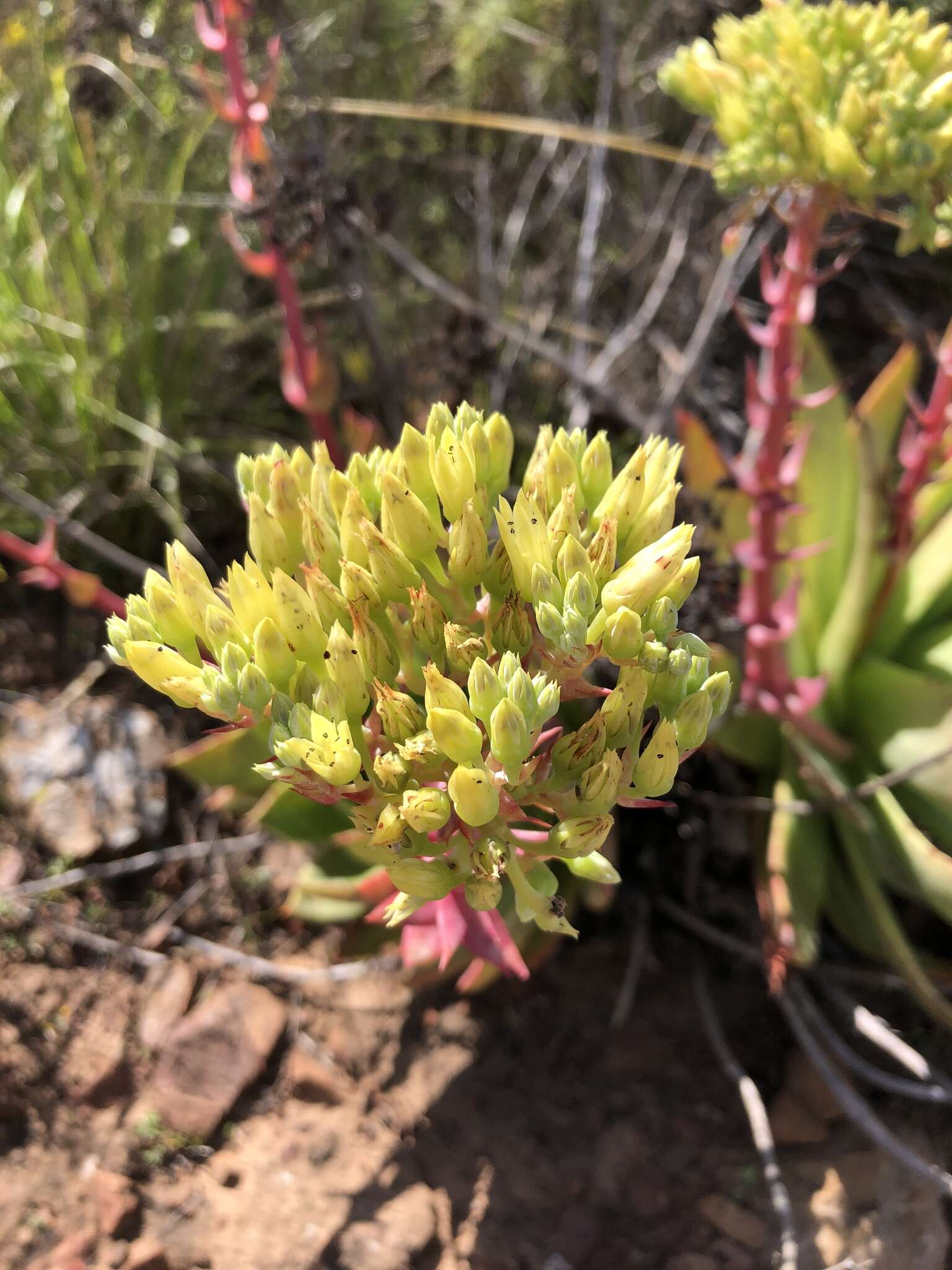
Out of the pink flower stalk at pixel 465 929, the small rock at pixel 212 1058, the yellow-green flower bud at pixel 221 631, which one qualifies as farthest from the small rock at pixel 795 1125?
the yellow-green flower bud at pixel 221 631

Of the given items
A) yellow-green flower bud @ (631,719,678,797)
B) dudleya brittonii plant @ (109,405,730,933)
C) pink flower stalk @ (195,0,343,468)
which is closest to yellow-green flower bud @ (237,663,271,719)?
dudleya brittonii plant @ (109,405,730,933)

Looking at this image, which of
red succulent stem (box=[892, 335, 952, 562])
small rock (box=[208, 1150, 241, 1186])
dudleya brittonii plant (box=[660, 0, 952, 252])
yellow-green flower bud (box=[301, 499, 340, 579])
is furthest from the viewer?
small rock (box=[208, 1150, 241, 1186])

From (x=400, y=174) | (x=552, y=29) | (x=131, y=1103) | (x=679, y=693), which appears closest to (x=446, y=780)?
(x=679, y=693)

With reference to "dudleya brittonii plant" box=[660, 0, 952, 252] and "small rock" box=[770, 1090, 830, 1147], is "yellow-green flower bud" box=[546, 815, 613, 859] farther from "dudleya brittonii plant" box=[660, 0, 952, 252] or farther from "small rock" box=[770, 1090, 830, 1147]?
"small rock" box=[770, 1090, 830, 1147]

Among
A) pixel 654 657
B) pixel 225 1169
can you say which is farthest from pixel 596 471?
pixel 225 1169

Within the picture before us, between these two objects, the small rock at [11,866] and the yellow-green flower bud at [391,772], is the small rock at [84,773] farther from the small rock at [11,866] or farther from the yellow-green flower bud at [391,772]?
the yellow-green flower bud at [391,772]
